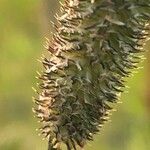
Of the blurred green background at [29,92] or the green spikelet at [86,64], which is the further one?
the blurred green background at [29,92]

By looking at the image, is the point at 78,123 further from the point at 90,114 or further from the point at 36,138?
the point at 36,138

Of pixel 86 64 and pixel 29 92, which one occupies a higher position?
pixel 29 92

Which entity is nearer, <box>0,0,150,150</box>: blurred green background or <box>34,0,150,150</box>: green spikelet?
<box>34,0,150,150</box>: green spikelet

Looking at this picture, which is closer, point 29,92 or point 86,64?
point 86,64

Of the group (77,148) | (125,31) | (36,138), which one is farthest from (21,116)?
(125,31)
